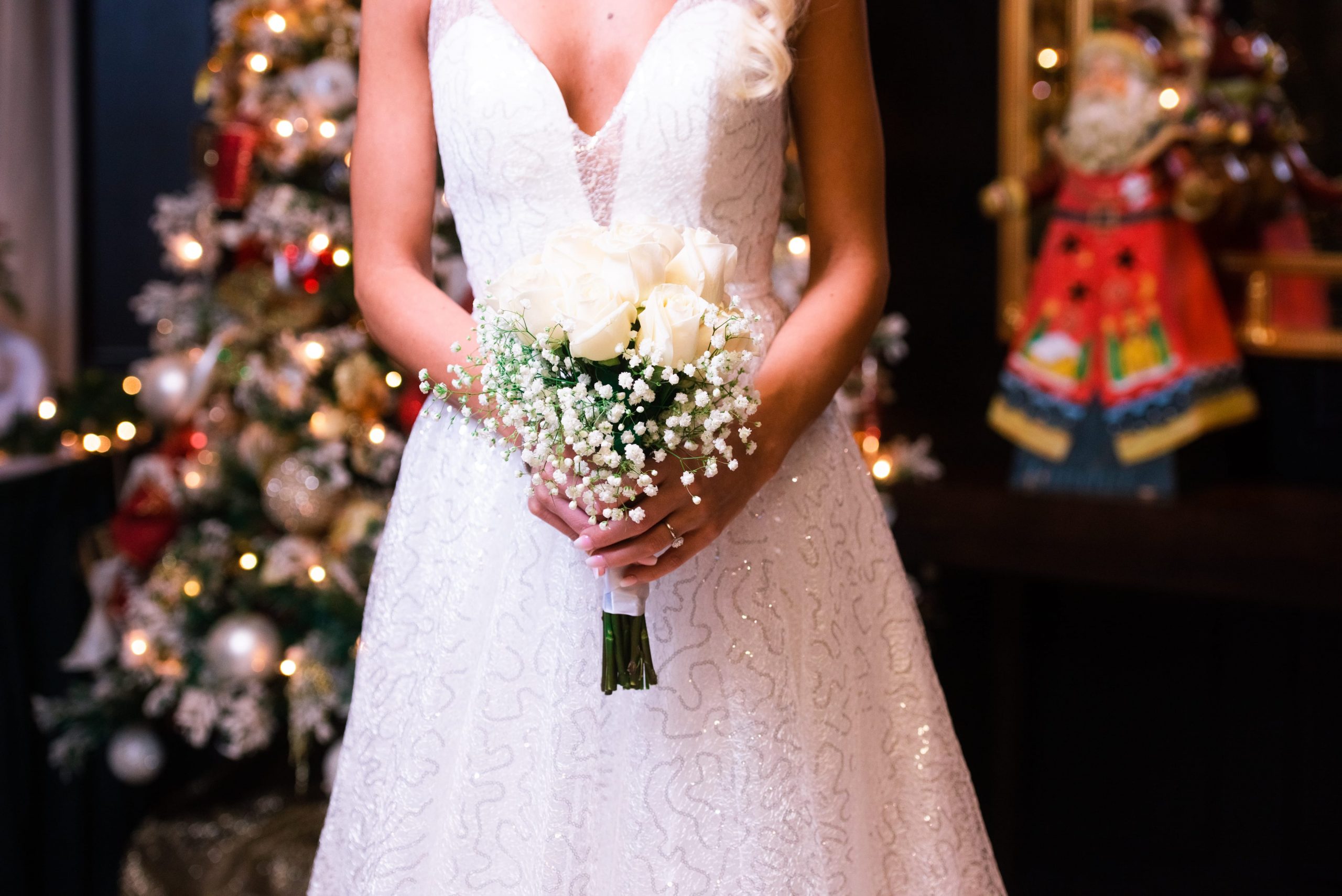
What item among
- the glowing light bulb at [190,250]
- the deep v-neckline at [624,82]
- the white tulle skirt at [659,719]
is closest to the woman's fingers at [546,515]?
the white tulle skirt at [659,719]

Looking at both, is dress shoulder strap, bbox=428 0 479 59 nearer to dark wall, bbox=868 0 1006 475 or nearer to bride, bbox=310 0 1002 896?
bride, bbox=310 0 1002 896

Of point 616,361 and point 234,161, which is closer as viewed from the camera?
point 616,361

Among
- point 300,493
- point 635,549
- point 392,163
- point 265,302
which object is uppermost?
point 392,163

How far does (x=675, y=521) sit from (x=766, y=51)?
498mm

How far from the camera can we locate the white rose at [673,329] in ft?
3.59

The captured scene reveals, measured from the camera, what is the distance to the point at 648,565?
48.8 inches

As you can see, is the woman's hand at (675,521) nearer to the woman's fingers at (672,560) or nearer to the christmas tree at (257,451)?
the woman's fingers at (672,560)

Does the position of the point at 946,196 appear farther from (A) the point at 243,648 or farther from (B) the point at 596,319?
(B) the point at 596,319

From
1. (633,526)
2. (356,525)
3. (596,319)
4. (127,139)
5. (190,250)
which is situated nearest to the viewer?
(596,319)

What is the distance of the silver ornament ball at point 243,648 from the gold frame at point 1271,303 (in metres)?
2.28

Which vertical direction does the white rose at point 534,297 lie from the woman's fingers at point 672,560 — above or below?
above

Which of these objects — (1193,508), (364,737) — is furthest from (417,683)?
(1193,508)

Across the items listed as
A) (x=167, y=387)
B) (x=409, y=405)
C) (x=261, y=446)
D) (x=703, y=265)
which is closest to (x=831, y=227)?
(x=703, y=265)

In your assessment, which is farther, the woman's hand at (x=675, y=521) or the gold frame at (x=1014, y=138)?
the gold frame at (x=1014, y=138)
